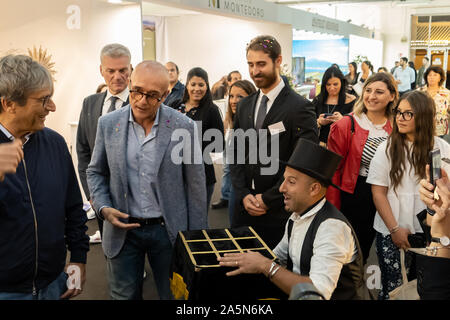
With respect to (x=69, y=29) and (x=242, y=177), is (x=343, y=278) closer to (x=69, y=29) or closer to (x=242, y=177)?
(x=242, y=177)

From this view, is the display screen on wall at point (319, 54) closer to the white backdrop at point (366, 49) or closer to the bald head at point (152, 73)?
the white backdrop at point (366, 49)

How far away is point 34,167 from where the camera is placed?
178cm

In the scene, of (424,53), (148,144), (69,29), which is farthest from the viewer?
(424,53)

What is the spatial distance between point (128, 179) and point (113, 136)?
23 centimetres

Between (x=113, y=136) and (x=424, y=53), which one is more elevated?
(x=424, y=53)

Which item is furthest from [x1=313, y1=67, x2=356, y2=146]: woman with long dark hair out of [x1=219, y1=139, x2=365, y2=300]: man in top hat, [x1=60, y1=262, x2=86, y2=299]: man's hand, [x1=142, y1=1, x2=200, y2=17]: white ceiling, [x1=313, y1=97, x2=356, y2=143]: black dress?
[x1=142, y1=1, x2=200, y2=17]: white ceiling

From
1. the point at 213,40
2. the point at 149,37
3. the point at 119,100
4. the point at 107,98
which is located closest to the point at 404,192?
the point at 119,100

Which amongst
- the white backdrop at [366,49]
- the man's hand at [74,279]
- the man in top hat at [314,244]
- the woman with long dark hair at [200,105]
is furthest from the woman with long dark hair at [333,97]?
the white backdrop at [366,49]

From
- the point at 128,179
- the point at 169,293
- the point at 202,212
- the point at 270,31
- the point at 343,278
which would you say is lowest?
the point at 169,293

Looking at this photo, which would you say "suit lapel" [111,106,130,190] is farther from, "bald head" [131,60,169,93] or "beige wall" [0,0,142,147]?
"beige wall" [0,0,142,147]

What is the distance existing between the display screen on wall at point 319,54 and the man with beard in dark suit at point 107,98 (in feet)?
33.0

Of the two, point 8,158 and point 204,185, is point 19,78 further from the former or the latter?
point 204,185

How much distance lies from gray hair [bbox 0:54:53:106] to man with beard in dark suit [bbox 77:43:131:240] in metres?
1.41
